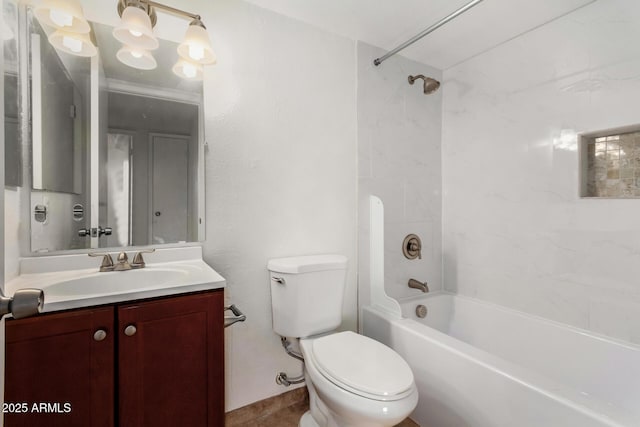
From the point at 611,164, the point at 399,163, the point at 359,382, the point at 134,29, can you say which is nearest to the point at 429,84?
the point at 399,163

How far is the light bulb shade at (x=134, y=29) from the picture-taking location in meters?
1.23

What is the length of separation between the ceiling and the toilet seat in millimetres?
1748

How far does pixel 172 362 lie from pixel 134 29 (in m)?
1.31

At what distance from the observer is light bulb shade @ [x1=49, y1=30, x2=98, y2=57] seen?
1.23 metres

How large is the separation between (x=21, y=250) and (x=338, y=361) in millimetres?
1345

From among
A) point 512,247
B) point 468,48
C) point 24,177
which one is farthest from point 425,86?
point 24,177

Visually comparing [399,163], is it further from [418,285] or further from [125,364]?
Answer: [125,364]

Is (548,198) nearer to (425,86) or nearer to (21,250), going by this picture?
(425,86)

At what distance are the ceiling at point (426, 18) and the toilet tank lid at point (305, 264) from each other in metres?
1.37

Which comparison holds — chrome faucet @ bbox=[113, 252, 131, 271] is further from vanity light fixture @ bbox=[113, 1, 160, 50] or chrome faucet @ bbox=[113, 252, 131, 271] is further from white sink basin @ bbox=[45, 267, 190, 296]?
vanity light fixture @ bbox=[113, 1, 160, 50]

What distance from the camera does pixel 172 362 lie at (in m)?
1.04

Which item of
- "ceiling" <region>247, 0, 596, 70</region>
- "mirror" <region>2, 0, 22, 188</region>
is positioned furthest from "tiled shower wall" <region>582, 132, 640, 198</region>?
"mirror" <region>2, 0, 22, 188</region>

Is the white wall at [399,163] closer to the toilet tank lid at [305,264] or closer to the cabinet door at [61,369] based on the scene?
the toilet tank lid at [305,264]

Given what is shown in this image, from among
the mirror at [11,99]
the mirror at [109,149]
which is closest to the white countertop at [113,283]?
the mirror at [109,149]
